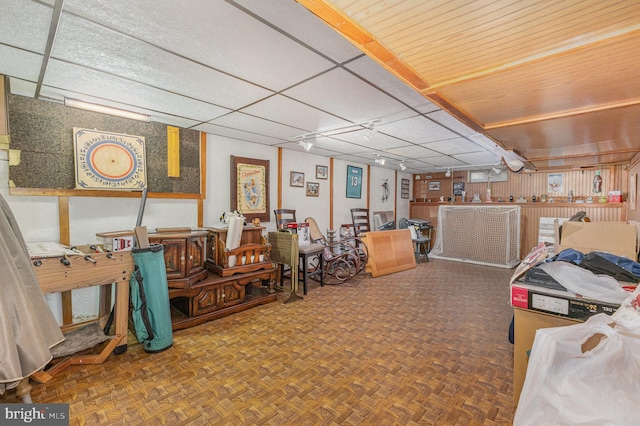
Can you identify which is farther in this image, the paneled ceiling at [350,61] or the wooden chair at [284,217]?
the wooden chair at [284,217]

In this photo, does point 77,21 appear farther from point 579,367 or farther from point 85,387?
point 579,367

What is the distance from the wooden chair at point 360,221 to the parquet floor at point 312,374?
10.1 feet

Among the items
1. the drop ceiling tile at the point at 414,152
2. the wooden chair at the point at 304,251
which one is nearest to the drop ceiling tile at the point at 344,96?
the drop ceiling tile at the point at 414,152

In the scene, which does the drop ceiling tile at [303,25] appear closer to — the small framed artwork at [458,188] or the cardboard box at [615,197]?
the cardboard box at [615,197]

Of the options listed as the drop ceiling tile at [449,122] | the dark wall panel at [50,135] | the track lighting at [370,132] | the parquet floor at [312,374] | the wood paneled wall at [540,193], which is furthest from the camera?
the wood paneled wall at [540,193]

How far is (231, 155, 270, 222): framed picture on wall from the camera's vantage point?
429 cm

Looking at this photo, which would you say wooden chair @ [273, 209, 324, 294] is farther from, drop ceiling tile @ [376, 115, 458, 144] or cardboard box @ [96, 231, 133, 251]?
cardboard box @ [96, 231, 133, 251]

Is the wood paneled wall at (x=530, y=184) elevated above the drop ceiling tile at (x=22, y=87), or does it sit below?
below

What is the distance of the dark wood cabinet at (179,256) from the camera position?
2.95 metres

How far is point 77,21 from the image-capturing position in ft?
4.94

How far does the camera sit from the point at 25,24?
153 centimetres

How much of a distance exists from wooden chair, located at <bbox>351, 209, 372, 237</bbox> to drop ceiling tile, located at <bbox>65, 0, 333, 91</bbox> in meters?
4.65

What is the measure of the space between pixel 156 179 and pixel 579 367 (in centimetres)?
404

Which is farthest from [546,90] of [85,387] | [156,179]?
[156,179]
